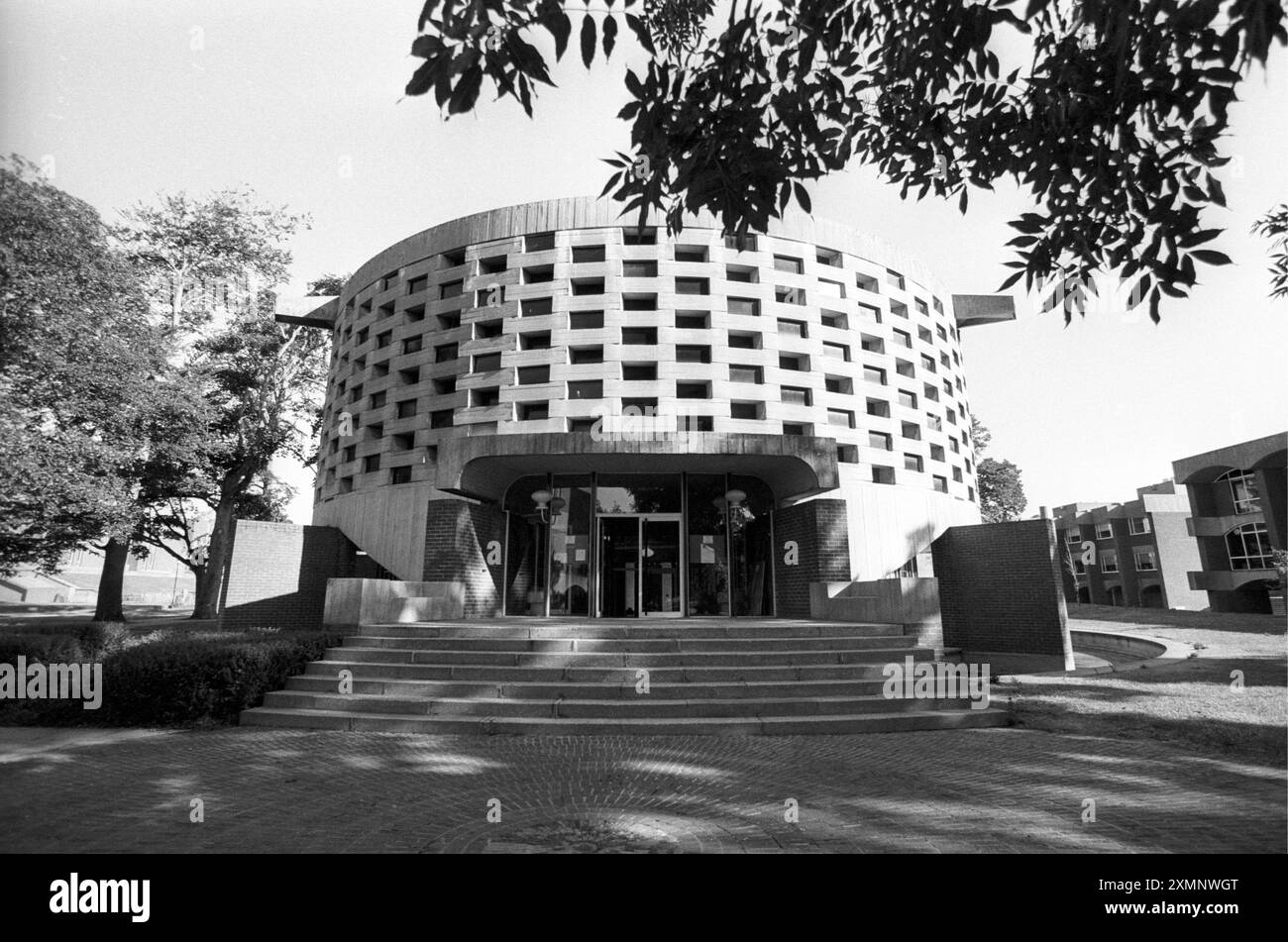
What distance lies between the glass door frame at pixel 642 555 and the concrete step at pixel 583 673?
8426 millimetres

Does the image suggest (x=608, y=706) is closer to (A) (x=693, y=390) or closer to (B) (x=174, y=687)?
(B) (x=174, y=687)

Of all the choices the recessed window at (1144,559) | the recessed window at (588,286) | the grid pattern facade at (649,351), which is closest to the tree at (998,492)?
the grid pattern facade at (649,351)

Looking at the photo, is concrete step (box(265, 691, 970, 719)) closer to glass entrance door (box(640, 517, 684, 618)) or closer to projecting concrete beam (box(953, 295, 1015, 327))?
glass entrance door (box(640, 517, 684, 618))

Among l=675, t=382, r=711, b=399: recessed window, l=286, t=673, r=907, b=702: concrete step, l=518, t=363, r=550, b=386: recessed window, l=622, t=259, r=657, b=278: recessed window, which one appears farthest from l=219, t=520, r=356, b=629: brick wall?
l=622, t=259, r=657, b=278: recessed window

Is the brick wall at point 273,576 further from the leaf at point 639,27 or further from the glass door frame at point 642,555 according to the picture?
the leaf at point 639,27

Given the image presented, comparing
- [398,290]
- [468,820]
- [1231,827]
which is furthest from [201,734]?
[398,290]

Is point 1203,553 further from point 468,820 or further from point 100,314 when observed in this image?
point 100,314

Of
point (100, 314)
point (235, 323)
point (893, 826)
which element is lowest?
point (893, 826)

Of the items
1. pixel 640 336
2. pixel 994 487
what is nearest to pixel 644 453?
pixel 640 336

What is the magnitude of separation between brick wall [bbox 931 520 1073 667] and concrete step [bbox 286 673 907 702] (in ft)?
29.6

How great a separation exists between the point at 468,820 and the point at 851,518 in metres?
19.2

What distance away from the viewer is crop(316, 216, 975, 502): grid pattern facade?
22.4 metres

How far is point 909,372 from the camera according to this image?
83.9ft
